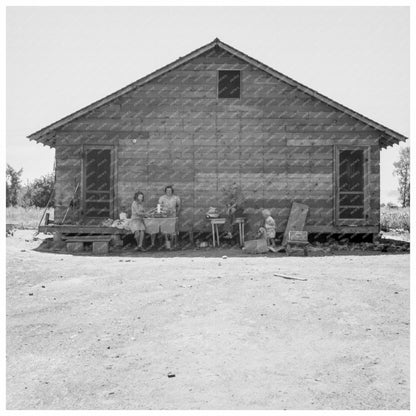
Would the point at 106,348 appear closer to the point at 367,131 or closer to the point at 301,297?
the point at 301,297

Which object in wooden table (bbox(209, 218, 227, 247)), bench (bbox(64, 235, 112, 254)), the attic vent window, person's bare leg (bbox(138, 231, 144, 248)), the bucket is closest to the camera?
the bucket

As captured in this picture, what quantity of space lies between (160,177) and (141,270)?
270 inches

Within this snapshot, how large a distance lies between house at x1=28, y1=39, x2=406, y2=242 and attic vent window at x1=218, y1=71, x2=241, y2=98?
180 millimetres

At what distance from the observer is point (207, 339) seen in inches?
248

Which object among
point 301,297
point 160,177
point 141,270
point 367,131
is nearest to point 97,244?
point 160,177

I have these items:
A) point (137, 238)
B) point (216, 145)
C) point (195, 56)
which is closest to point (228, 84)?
point (195, 56)

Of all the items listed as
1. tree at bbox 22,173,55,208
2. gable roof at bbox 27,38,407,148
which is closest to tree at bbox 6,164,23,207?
tree at bbox 22,173,55,208

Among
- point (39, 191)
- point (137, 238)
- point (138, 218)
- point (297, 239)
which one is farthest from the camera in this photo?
point (39, 191)

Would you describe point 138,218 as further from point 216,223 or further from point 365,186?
point 365,186

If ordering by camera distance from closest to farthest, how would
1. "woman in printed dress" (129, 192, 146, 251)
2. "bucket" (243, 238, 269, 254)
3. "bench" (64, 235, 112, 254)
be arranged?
1. "bucket" (243, 238, 269, 254)
2. "bench" (64, 235, 112, 254)
3. "woman in printed dress" (129, 192, 146, 251)

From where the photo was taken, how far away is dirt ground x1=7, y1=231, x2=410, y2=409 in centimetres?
479

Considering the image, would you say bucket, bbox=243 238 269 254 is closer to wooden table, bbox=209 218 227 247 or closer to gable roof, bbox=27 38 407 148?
wooden table, bbox=209 218 227 247

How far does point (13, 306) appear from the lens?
26.9 feet

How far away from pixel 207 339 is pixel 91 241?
10.2 meters
